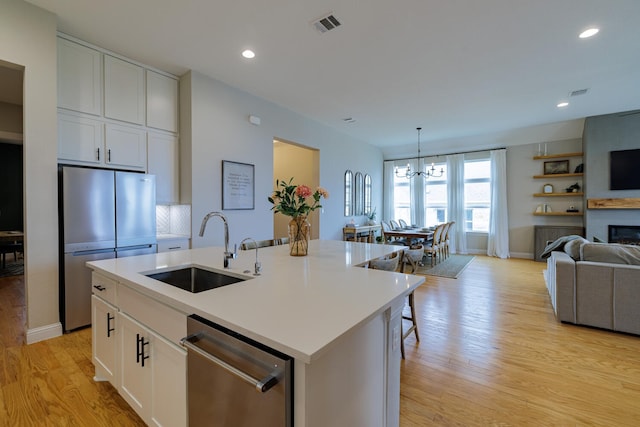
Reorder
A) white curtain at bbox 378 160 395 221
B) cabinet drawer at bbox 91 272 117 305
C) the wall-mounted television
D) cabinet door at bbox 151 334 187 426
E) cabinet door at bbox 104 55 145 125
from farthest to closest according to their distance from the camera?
white curtain at bbox 378 160 395 221, the wall-mounted television, cabinet door at bbox 104 55 145 125, cabinet drawer at bbox 91 272 117 305, cabinet door at bbox 151 334 187 426

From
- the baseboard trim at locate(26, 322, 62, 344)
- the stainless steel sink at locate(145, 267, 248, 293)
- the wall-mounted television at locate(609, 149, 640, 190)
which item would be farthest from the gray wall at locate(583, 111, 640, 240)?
the baseboard trim at locate(26, 322, 62, 344)

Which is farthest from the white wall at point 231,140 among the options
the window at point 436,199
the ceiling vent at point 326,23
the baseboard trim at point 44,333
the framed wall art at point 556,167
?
the framed wall art at point 556,167

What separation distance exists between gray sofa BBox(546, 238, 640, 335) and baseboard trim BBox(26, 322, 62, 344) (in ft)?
17.1

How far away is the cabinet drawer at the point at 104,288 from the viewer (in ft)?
5.56

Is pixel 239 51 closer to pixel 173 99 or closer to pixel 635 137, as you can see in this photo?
pixel 173 99

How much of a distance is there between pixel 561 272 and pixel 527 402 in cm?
179

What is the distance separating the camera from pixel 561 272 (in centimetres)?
298

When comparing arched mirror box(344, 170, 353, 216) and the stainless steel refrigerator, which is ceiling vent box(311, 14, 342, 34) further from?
arched mirror box(344, 170, 353, 216)

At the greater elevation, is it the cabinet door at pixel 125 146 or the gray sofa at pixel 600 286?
the cabinet door at pixel 125 146

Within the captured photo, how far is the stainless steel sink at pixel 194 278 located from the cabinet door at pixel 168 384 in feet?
1.58

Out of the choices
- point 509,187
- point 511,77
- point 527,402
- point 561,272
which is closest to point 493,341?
point 527,402

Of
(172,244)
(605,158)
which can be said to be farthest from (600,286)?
(172,244)

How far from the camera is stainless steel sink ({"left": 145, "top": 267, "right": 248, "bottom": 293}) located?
175cm

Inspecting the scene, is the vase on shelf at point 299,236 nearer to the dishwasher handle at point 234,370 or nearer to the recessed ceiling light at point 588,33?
the dishwasher handle at point 234,370
